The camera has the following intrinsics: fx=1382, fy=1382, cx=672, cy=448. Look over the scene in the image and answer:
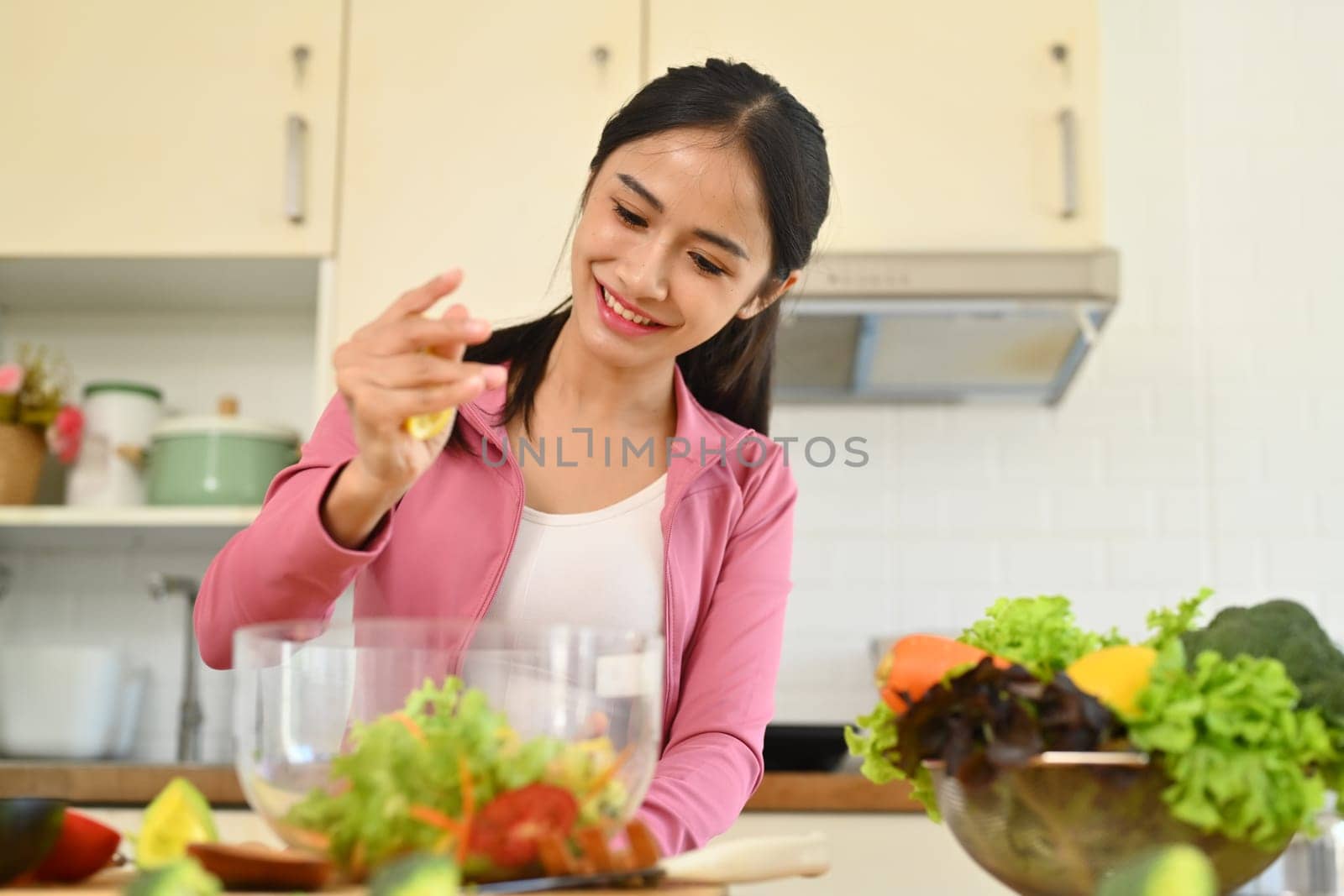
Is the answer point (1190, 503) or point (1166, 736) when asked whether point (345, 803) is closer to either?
point (1166, 736)

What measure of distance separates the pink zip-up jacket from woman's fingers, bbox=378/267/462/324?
0.71 feet

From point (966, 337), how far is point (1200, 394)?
59cm

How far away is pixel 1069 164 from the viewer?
2.39 meters

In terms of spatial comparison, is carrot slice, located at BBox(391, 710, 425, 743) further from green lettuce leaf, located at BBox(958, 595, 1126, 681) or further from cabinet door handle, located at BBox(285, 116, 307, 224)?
cabinet door handle, located at BBox(285, 116, 307, 224)

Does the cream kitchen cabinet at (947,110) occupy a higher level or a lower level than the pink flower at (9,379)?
higher

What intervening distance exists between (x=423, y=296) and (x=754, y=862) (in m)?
0.38

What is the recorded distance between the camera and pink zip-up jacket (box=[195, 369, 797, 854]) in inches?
41.1

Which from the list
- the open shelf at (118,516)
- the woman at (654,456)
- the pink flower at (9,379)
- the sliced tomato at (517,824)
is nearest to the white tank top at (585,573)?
the woman at (654,456)

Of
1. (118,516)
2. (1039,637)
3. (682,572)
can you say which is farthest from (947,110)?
(1039,637)

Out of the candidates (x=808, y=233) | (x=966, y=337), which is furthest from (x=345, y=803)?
(x=966, y=337)

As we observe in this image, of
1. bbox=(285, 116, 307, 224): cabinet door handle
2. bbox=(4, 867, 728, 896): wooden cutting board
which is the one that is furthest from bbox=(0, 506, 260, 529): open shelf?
bbox=(4, 867, 728, 896): wooden cutting board

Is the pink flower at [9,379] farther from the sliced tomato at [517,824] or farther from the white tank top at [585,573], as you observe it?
the sliced tomato at [517,824]

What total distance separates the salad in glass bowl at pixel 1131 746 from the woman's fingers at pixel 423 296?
0.34 metres

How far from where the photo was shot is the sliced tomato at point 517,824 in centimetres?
57
